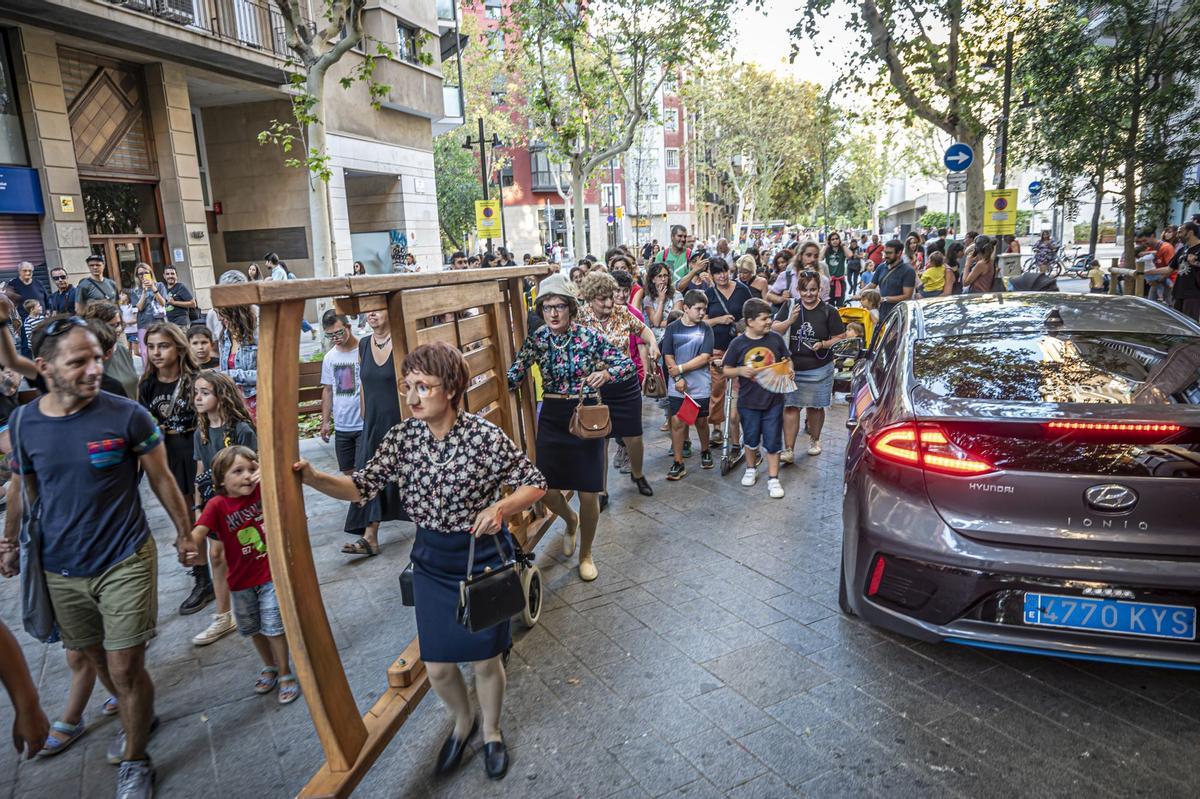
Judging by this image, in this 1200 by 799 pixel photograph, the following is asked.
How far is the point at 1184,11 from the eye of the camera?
1245 cm

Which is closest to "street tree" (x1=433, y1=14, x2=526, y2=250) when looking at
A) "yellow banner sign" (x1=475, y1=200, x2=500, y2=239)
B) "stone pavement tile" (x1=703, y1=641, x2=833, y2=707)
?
"yellow banner sign" (x1=475, y1=200, x2=500, y2=239)

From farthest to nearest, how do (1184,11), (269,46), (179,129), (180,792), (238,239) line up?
(238,239), (269,46), (179,129), (1184,11), (180,792)

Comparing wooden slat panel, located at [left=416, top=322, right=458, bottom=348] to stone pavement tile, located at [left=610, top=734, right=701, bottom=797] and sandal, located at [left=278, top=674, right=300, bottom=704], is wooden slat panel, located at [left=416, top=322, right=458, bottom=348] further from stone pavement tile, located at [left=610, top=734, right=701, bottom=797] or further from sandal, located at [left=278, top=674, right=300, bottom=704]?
stone pavement tile, located at [left=610, top=734, right=701, bottom=797]

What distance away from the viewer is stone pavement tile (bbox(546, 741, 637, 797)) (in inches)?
116

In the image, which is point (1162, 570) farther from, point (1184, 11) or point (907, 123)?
point (907, 123)

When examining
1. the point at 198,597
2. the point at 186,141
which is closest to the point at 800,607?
the point at 198,597

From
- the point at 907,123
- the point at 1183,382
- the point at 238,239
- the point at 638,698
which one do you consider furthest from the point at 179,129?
the point at 1183,382

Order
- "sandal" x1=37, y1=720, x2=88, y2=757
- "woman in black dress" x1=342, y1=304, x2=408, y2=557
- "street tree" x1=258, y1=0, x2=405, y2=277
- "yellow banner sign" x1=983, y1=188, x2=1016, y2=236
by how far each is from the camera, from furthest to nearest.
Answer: "yellow banner sign" x1=983, y1=188, x2=1016, y2=236 → "street tree" x1=258, y1=0, x2=405, y2=277 → "woman in black dress" x1=342, y1=304, x2=408, y2=557 → "sandal" x1=37, y1=720, x2=88, y2=757

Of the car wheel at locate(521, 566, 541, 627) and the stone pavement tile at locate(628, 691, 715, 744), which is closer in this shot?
the stone pavement tile at locate(628, 691, 715, 744)

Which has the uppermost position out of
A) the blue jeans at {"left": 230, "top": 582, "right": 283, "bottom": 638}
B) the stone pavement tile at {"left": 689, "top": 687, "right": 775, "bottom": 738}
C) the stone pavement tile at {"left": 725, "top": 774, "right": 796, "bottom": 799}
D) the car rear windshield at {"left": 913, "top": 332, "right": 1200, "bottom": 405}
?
the car rear windshield at {"left": 913, "top": 332, "right": 1200, "bottom": 405}

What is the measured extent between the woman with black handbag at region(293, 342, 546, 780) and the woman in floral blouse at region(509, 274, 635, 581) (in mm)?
1707

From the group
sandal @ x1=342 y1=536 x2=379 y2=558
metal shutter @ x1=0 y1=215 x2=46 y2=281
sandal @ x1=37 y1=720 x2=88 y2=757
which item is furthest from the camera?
metal shutter @ x1=0 y1=215 x2=46 y2=281

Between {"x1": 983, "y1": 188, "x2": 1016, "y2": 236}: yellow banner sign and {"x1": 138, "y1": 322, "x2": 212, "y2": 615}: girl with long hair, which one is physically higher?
{"x1": 983, "y1": 188, "x2": 1016, "y2": 236}: yellow banner sign

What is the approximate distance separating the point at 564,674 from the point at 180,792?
66.1 inches
